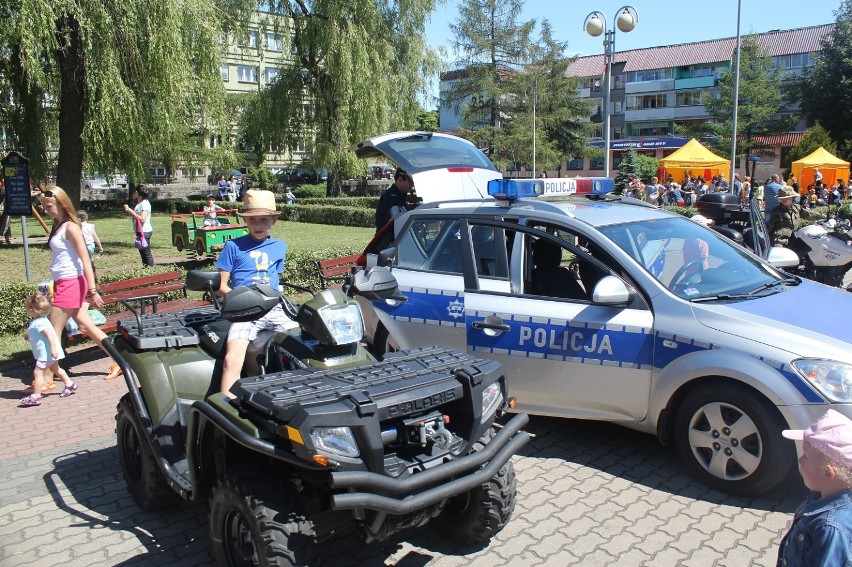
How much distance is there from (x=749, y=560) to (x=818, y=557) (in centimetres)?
204

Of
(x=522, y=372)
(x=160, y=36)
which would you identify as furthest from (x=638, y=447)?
(x=160, y=36)

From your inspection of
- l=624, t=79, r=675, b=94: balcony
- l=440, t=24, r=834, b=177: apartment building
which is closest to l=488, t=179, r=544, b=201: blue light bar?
l=440, t=24, r=834, b=177: apartment building

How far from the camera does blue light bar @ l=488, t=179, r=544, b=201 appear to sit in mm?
5297

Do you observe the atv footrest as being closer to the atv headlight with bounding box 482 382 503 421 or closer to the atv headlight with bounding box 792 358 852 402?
the atv headlight with bounding box 482 382 503 421

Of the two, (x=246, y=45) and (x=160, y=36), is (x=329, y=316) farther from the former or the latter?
(x=246, y=45)

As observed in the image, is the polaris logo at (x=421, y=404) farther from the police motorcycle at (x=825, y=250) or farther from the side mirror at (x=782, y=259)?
the police motorcycle at (x=825, y=250)

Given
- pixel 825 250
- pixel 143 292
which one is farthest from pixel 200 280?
pixel 825 250

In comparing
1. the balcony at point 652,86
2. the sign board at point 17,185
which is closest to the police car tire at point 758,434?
the sign board at point 17,185

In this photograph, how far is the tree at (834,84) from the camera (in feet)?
160

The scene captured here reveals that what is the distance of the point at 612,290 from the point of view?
4492 millimetres

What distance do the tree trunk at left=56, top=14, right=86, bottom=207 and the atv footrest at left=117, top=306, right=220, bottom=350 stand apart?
11.0m

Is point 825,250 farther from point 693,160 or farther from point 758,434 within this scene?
point 693,160

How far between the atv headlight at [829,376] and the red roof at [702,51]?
5982 centimetres

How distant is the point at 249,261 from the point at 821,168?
35311 millimetres
